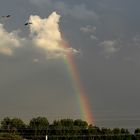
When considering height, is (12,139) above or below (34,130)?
below

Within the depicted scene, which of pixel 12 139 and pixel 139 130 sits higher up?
pixel 139 130

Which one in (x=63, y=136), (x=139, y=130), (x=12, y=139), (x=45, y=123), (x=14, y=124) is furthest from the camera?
(x=45, y=123)

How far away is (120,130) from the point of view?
385ft

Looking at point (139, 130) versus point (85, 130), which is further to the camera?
point (85, 130)

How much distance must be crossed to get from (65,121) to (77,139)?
16035 millimetres

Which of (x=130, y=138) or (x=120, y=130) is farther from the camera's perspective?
(x=120, y=130)

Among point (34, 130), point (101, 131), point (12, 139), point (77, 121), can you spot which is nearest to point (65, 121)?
point (77, 121)

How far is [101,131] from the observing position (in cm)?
12238

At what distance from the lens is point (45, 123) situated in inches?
5143

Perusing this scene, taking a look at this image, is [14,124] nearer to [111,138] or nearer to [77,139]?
[77,139]

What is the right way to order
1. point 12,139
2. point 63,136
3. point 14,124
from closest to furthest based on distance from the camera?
1. point 12,139
2. point 63,136
3. point 14,124

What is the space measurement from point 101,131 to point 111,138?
409cm

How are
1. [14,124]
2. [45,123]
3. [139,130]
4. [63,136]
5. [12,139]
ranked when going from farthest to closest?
[45,123], [14,124], [139,130], [63,136], [12,139]

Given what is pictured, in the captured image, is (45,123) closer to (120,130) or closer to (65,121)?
(65,121)
